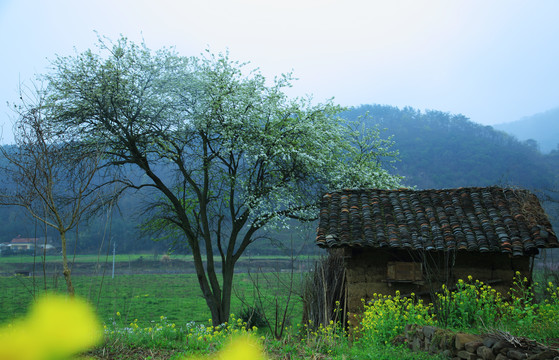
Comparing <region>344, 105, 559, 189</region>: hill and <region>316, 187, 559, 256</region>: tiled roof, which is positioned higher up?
<region>344, 105, 559, 189</region>: hill

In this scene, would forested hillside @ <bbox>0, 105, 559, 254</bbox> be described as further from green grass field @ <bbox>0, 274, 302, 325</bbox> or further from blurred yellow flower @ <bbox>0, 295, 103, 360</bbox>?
blurred yellow flower @ <bbox>0, 295, 103, 360</bbox>

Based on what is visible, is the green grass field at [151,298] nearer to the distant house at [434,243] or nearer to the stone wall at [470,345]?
the distant house at [434,243]

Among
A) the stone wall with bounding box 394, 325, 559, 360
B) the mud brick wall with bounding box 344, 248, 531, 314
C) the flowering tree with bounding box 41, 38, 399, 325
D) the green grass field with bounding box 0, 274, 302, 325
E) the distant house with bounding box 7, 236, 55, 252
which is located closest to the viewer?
the stone wall with bounding box 394, 325, 559, 360

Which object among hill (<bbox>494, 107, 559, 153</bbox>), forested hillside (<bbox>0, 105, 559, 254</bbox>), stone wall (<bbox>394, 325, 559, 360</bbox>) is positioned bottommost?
stone wall (<bbox>394, 325, 559, 360</bbox>)

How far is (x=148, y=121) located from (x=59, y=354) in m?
15.4

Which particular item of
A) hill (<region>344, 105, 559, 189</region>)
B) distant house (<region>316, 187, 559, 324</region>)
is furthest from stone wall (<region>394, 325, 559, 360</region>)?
hill (<region>344, 105, 559, 189</region>)

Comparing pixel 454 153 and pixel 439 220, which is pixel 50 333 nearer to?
pixel 439 220

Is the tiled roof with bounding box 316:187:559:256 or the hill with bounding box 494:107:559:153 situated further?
the hill with bounding box 494:107:559:153

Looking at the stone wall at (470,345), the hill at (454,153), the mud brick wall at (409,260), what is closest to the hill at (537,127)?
the hill at (454,153)

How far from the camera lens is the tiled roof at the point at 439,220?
32.5 feet

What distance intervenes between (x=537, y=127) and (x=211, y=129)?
186539mm

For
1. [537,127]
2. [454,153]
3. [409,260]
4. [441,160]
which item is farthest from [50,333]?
[537,127]

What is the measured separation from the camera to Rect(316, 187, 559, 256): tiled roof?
9.91 meters

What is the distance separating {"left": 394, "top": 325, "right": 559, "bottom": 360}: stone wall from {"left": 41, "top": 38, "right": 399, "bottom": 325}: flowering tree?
8396 millimetres
